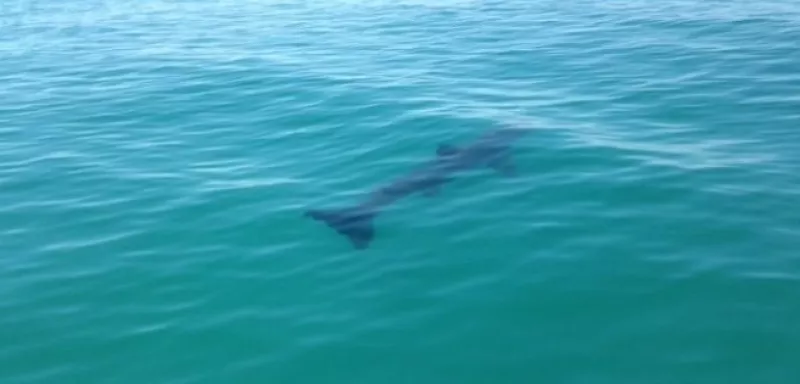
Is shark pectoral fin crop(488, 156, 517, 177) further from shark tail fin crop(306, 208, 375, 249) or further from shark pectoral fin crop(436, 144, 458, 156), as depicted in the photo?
shark tail fin crop(306, 208, 375, 249)

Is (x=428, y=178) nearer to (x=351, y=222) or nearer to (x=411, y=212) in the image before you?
(x=411, y=212)

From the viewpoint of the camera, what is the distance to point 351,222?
13.1 metres

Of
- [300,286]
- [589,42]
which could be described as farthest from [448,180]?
[589,42]

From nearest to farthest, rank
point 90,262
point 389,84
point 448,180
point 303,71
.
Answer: point 90,262 → point 448,180 → point 389,84 → point 303,71

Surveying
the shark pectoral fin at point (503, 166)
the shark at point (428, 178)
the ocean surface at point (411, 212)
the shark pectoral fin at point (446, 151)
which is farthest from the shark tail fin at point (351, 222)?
the shark pectoral fin at point (503, 166)

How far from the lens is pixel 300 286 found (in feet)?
38.4

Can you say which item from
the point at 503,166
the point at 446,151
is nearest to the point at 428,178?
the point at 446,151

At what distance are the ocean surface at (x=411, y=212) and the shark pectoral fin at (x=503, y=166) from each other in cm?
19

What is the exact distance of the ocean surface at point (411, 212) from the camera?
10234 mm

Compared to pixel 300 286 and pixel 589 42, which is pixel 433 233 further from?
pixel 589 42

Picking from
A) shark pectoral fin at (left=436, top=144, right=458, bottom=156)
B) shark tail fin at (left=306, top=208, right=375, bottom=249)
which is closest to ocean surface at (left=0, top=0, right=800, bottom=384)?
shark tail fin at (left=306, top=208, right=375, bottom=249)

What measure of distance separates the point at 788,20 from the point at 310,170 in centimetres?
1372

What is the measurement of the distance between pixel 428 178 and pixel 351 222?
5.99 ft

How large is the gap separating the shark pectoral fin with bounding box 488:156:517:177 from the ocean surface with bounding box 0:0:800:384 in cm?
19
